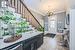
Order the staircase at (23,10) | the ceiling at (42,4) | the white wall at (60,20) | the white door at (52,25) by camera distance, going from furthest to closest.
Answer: the white door at (52,25) → the white wall at (60,20) → the ceiling at (42,4) → the staircase at (23,10)

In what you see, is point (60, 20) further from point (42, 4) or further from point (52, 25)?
point (42, 4)

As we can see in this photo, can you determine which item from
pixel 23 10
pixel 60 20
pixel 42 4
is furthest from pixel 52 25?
pixel 23 10

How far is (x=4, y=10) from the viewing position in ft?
13.5

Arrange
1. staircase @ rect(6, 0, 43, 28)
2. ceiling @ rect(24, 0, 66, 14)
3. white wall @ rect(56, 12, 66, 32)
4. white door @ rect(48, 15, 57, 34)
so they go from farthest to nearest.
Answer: white door @ rect(48, 15, 57, 34) < white wall @ rect(56, 12, 66, 32) < ceiling @ rect(24, 0, 66, 14) < staircase @ rect(6, 0, 43, 28)

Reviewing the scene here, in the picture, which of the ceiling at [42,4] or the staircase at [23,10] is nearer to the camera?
the staircase at [23,10]

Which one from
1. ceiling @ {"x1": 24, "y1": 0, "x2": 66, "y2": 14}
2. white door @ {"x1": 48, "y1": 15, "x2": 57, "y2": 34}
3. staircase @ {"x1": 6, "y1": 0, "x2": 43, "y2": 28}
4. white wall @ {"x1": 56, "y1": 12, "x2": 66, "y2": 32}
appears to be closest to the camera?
staircase @ {"x1": 6, "y1": 0, "x2": 43, "y2": 28}

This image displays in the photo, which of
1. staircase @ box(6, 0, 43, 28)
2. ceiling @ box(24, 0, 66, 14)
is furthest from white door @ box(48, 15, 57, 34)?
staircase @ box(6, 0, 43, 28)

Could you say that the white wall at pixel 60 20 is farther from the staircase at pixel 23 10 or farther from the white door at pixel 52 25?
the staircase at pixel 23 10

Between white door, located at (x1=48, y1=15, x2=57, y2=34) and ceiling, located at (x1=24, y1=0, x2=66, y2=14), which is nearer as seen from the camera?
ceiling, located at (x1=24, y1=0, x2=66, y2=14)

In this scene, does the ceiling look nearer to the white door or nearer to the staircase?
the staircase

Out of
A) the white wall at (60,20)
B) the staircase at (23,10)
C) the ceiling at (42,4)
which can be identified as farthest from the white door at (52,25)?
the staircase at (23,10)

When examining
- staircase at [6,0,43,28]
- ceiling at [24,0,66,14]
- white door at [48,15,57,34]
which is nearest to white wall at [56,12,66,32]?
white door at [48,15,57,34]

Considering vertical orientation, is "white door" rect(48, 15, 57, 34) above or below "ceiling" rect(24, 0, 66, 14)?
below

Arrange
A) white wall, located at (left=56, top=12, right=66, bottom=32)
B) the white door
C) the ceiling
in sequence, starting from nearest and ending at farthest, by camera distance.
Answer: the ceiling
white wall, located at (left=56, top=12, right=66, bottom=32)
the white door
